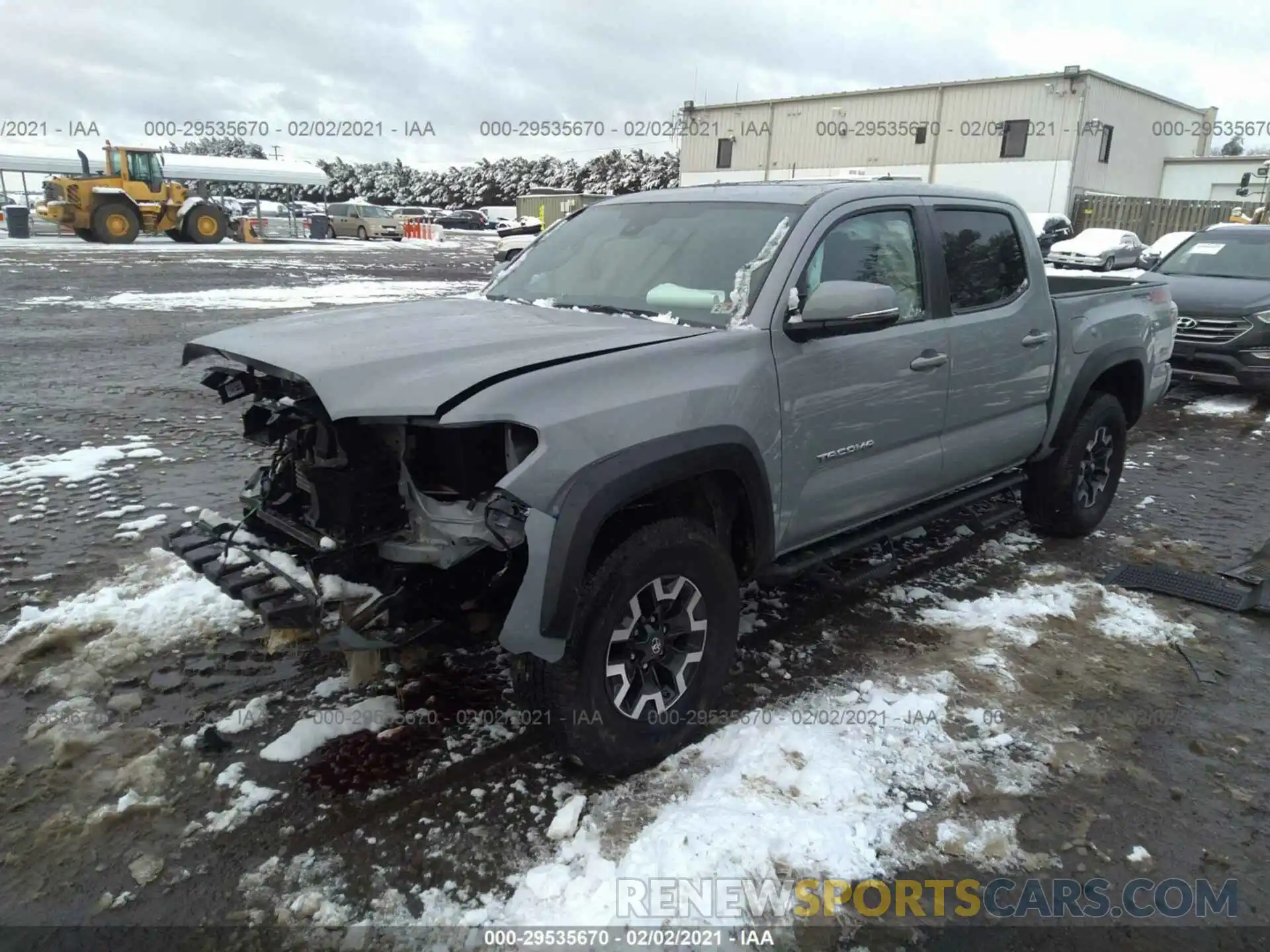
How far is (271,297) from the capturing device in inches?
604

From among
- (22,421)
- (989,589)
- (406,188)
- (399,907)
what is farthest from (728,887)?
(406,188)

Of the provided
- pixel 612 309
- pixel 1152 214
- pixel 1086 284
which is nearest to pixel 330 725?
pixel 612 309

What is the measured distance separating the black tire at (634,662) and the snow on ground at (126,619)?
1.88 m

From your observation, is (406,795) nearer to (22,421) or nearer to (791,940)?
(791,940)

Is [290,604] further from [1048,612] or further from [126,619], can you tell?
[1048,612]

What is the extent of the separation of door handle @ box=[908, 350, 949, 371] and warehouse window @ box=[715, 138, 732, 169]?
43.4 m

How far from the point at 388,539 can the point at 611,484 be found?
0.79 metres

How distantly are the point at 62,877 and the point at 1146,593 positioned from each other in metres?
4.85

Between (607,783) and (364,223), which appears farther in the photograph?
(364,223)

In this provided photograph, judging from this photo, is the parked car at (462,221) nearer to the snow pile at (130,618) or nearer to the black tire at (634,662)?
the snow pile at (130,618)

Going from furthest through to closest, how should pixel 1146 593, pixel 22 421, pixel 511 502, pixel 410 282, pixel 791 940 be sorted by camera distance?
1. pixel 410 282
2. pixel 22 421
3. pixel 1146 593
4. pixel 511 502
5. pixel 791 940

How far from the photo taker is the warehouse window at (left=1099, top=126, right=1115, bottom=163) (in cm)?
3388

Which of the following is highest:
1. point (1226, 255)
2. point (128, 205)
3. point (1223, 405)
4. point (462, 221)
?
point (462, 221)

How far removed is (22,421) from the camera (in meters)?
7.20
